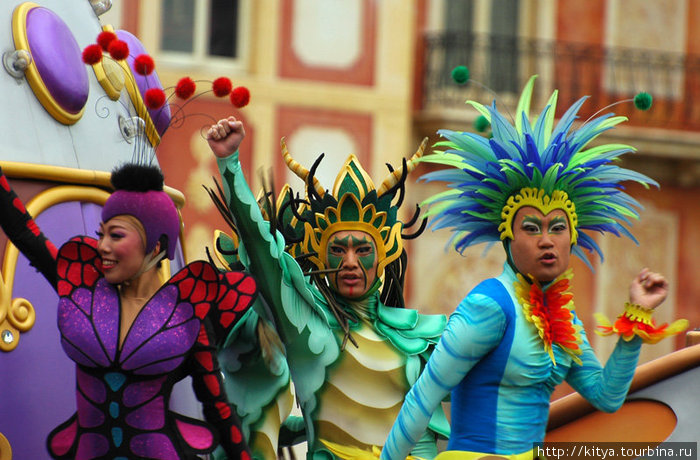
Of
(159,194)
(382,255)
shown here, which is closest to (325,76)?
Answer: (382,255)

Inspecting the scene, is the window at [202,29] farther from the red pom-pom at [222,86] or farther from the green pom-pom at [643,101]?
the red pom-pom at [222,86]

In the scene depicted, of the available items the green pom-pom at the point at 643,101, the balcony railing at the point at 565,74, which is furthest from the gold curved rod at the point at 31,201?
the balcony railing at the point at 565,74

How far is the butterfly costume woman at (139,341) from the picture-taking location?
11.3 ft

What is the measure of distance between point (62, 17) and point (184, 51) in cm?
743

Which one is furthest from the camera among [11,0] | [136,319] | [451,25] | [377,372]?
[451,25]

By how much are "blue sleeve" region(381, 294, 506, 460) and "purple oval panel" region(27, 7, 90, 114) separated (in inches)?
50.3

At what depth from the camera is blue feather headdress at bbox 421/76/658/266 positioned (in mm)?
3877

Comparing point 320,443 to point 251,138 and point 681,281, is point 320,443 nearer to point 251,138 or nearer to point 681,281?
point 251,138

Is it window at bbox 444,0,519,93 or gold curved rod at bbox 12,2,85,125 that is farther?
window at bbox 444,0,519,93

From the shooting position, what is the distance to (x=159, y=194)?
11.8ft

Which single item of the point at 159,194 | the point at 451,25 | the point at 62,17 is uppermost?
the point at 451,25

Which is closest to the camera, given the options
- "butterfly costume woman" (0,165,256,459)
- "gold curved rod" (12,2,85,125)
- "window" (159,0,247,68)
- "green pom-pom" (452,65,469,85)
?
"butterfly costume woman" (0,165,256,459)

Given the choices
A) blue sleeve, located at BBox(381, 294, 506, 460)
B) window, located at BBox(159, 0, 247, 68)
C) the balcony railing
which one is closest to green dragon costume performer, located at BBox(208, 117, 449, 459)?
blue sleeve, located at BBox(381, 294, 506, 460)

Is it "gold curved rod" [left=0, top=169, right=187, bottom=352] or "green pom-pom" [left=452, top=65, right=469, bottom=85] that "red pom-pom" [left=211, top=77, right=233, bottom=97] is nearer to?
"gold curved rod" [left=0, top=169, right=187, bottom=352]
